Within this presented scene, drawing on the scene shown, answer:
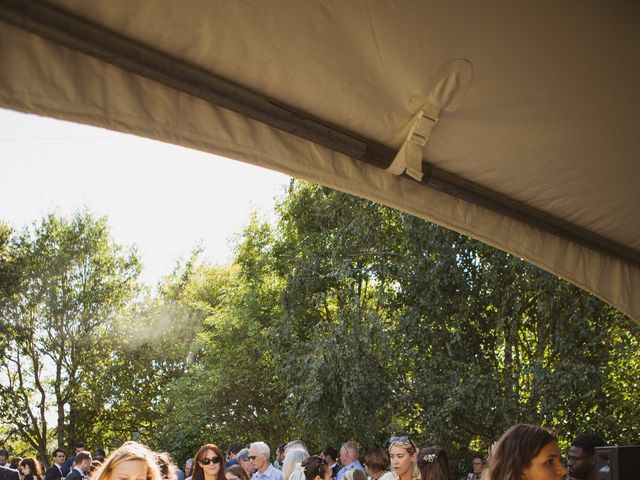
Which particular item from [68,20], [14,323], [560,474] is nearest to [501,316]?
[560,474]

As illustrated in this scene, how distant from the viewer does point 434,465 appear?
681 cm

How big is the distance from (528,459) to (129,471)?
2.07 metres

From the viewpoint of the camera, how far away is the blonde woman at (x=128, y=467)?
173 inches

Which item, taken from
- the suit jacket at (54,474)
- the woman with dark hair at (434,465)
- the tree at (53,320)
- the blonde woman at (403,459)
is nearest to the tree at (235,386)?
the tree at (53,320)

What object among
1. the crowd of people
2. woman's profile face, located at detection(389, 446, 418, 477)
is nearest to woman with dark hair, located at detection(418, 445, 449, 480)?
the crowd of people

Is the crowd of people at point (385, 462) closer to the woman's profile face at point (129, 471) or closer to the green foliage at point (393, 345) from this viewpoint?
the woman's profile face at point (129, 471)

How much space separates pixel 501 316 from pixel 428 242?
85.2 inches

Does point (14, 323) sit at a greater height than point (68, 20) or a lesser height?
greater

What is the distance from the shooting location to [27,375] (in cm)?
4088

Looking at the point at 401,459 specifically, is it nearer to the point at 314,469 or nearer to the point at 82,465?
the point at 314,469

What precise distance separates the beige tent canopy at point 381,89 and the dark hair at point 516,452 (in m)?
0.80

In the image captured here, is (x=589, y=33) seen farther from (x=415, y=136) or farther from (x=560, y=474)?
(x=560, y=474)

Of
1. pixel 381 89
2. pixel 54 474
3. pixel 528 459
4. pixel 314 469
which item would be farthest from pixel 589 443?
pixel 54 474

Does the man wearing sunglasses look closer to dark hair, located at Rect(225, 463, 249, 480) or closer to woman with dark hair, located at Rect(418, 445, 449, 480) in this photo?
dark hair, located at Rect(225, 463, 249, 480)
